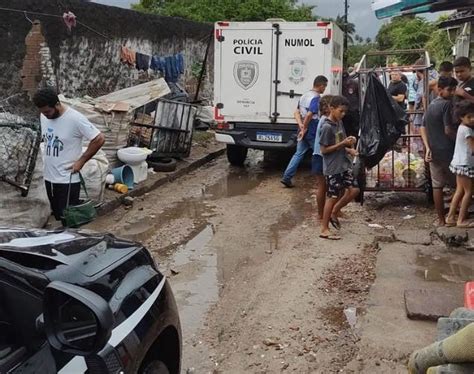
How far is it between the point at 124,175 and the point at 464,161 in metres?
5.00

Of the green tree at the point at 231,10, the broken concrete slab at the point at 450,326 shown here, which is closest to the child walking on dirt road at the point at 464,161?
the broken concrete slab at the point at 450,326

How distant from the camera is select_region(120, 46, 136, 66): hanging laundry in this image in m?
13.2

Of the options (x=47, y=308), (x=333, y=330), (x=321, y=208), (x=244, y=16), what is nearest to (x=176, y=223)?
(x=321, y=208)

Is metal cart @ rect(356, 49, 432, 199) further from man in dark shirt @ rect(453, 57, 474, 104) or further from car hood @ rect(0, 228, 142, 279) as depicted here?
car hood @ rect(0, 228, 142, 279)

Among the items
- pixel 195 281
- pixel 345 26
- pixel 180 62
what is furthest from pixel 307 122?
pixel 345 26

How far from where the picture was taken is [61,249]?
278 centimetres

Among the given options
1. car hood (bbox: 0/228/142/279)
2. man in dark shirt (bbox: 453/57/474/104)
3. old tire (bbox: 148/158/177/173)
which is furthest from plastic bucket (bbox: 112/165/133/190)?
car hood (bbox: 0/228/142/279)

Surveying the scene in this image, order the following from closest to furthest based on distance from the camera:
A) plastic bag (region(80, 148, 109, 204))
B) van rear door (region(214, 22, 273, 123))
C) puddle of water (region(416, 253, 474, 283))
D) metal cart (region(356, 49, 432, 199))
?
1. puddle of water (region(416, 253, 474, 283))
2. plastic bag (region(80, 148, 109, 204))
3. metal cart (region(356, 49, 432, 199))
4. van rear door (region(214, 22, 273, 123))

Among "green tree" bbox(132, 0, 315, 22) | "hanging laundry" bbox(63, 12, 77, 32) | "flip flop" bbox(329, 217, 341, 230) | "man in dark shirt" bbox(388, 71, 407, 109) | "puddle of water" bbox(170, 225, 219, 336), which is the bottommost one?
"puddle of water" bbox(170, 225, 219, 336)

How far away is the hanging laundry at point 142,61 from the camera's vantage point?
14.0m

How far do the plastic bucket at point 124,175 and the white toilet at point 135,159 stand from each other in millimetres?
78

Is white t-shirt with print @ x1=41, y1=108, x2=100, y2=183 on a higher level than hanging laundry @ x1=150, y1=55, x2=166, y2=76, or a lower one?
lower

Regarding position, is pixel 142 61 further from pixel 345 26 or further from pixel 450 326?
pixel 345 26

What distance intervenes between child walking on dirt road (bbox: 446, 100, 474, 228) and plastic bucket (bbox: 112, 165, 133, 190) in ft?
15.5
